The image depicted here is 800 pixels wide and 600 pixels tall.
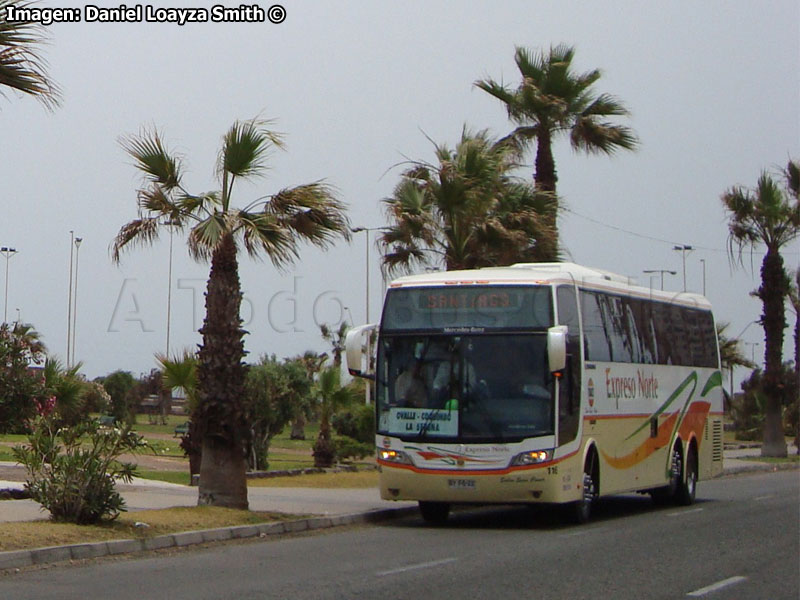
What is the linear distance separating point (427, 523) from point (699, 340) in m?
8.38

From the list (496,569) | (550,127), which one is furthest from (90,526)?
(550,127)

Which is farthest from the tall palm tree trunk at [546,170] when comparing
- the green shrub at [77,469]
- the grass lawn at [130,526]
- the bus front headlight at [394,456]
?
the green shrub at [77,469]

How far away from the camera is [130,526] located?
15234mm

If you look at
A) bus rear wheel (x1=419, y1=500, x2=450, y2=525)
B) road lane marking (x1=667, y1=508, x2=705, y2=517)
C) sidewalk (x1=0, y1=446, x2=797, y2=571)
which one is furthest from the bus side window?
road lane marking (x1=667, y1=508, x2=705, y2=517)

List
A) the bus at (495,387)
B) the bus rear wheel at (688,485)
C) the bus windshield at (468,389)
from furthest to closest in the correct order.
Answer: the bus rear wheel at (688,485), the bus windshield at (468,389), the bus at (495,387)

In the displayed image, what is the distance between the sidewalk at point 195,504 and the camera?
13422 millimetres

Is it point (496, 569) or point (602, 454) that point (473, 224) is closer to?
point (602, 454)

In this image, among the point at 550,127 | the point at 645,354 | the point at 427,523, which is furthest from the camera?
the point at 550,127

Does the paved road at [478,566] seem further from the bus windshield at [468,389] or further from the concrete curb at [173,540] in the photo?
the bus windshield at [468,389]

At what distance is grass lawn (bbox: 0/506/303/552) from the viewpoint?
534 inches

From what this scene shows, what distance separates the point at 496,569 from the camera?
1318cm

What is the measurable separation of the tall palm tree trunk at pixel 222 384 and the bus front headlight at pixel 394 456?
6.81 feet

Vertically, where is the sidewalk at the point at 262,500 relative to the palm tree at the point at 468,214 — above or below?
below

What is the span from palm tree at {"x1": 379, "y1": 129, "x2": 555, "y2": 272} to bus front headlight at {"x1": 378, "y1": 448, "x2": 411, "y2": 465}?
9.04 meters
